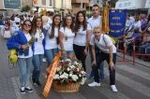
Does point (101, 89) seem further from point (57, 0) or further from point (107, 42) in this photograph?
point (57, 0)

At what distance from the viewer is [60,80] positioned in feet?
27.2

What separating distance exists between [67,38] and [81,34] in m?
0.36

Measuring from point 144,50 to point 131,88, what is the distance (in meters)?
5.59

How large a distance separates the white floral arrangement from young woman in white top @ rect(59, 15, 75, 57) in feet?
0.90

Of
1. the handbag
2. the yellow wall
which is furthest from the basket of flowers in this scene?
the yellow wall

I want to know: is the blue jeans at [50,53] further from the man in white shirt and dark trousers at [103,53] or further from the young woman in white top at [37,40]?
the man in white shirt and dark trousers at [103,53]

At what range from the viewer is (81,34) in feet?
29.4

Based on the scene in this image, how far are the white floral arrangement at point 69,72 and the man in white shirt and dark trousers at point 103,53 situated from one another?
19.8 inches

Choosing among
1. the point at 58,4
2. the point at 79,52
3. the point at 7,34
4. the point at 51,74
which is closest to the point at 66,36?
the point at 79,52

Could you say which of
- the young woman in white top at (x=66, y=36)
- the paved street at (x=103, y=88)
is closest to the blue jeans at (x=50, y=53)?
the young woman in white top at (x=66, y=36)

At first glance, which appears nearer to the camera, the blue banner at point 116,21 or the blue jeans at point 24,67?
the blue jeans at point 24,67

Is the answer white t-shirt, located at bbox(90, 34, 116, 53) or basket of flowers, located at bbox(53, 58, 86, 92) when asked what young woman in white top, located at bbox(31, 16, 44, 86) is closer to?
basket of flowers, located at bbox(53, 58, 86, 92)

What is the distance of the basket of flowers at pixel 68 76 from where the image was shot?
830cm

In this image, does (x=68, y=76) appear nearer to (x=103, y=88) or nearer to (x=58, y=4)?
(x=103, y=88)
